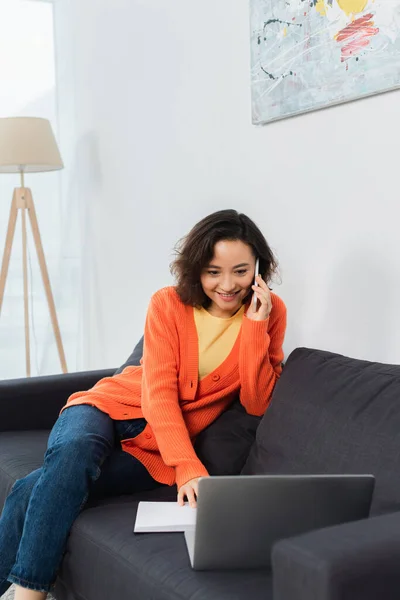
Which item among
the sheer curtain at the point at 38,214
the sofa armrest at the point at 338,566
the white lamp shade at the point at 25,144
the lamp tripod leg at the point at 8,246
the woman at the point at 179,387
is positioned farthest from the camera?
the sheer curtain at the point at 38,214

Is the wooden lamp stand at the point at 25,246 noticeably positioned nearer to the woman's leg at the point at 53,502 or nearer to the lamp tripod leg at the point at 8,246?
the lamp tripod leg at the point at 8,246

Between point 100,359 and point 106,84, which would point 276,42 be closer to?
point 106,84

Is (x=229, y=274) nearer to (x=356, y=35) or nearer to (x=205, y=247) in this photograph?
(x=205, y=247)

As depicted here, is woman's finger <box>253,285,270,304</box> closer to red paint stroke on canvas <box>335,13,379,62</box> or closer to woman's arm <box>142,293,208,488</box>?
woman's arm <box>142,293,208,488</box>

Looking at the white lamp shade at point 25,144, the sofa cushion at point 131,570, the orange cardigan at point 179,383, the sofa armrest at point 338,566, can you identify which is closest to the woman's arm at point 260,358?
the orange cardigan at point 179,383

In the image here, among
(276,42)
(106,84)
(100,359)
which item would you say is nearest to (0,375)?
(100,359)

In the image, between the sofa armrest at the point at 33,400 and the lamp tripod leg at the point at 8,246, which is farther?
Answer: the lamp tripod leg at the point at 8,246

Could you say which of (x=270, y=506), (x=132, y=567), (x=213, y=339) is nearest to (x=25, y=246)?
(x=213, y=339)

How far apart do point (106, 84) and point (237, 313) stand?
5.88 feet

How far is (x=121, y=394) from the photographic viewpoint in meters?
2.15

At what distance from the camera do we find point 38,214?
4070 mm

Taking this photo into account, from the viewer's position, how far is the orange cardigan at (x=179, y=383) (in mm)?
1994

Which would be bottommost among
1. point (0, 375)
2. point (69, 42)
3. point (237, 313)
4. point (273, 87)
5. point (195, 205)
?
point (0, 375)

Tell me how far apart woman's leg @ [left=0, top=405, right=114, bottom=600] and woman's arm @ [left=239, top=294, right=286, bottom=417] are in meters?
0.39
